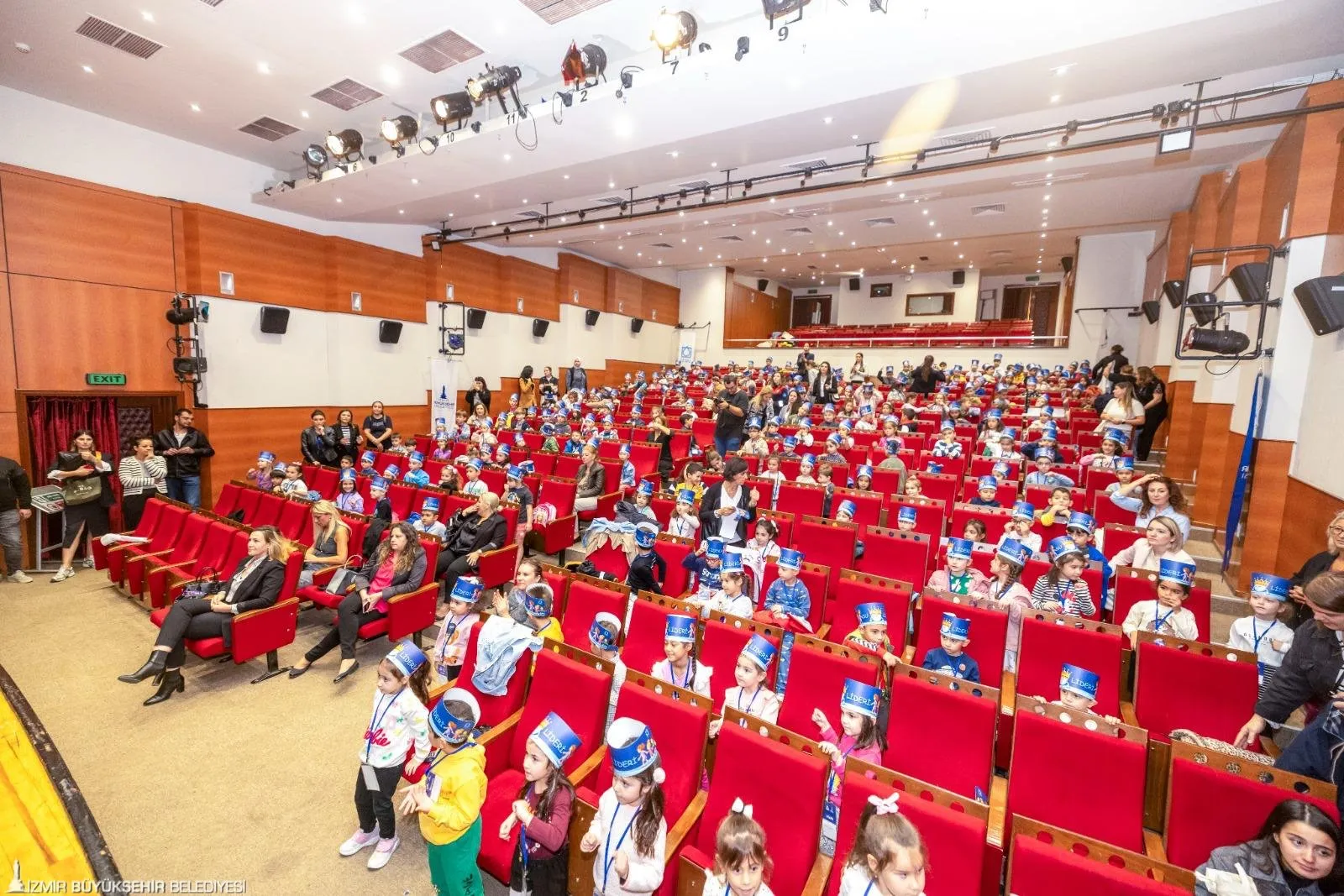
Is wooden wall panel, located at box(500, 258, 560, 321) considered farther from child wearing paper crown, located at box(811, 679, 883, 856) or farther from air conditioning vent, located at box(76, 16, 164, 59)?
child wearing paper crown, located at box(811, 679, 883, 856)

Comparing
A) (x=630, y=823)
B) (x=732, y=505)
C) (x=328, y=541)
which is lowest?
(x=630, y=823)

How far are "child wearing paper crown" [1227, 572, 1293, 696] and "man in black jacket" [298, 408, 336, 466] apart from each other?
390 inches

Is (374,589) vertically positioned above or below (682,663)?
below

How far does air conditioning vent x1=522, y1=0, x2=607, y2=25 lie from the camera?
5230mm

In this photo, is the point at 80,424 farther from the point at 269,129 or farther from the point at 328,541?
the point at 328,541

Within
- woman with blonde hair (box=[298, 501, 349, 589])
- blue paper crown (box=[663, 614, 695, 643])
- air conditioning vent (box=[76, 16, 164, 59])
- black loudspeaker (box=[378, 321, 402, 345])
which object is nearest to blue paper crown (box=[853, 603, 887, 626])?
blue paper crown (box=[663, 614, 695, 643])

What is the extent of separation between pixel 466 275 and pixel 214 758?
1133 cm

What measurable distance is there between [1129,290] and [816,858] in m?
16.2

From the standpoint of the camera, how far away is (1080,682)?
2.44 m

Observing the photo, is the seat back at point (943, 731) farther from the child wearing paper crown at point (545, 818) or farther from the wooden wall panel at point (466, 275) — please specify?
the wooden wall panel at point (466, 275)

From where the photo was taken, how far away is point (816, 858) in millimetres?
2092

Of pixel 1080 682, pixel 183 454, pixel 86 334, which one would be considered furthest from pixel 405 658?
pixel 86 334

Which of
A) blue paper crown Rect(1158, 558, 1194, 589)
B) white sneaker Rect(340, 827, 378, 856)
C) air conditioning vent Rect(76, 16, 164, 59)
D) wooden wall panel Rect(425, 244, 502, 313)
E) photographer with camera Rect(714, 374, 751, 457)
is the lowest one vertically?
white sneaker Rect(340, 827, 378, 856)

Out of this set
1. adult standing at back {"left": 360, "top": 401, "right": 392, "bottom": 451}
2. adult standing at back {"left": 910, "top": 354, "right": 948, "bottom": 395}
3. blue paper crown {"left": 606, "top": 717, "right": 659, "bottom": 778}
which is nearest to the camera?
blue paper crown {"left": 606, "top": 717, "right": 659, "bottom": 778}
